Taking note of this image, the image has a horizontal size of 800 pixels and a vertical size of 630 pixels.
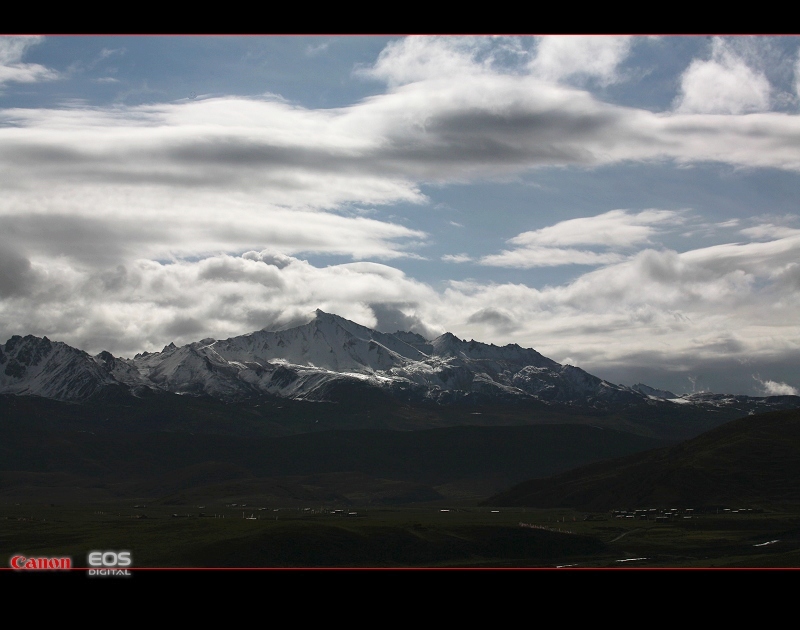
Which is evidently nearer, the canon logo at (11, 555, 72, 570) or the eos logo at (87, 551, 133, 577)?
the eos logo at (87, 551, 133, 577)

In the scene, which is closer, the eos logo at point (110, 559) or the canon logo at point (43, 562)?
the eos logo at point (110, 559)

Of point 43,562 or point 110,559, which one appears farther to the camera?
point 43,562
